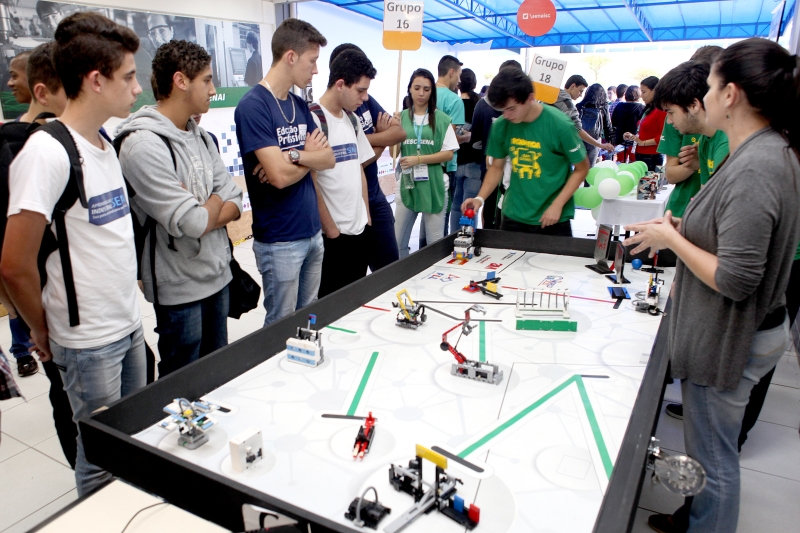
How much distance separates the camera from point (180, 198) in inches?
63.4

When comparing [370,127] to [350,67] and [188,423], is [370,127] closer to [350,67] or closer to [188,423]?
[350,67]

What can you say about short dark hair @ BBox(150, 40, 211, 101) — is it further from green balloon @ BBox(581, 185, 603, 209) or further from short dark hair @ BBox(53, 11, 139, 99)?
green balloon @ BBox(581, 185, 603, 209)

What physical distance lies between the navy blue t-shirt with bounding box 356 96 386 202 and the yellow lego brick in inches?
79.6

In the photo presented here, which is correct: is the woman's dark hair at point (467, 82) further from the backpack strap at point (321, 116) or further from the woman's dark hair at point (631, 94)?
the woman's dark hair at point (631, 94)

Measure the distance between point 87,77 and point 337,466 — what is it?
43.4 inches

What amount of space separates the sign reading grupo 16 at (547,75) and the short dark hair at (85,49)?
2793 millimetres

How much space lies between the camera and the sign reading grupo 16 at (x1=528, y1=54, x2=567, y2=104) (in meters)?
3.55

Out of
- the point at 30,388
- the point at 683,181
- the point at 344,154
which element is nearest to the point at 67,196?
the point at 344,154

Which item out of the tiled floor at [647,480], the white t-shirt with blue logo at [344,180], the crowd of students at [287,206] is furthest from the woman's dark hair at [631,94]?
the white t-shirt with blue logo at [344,180]

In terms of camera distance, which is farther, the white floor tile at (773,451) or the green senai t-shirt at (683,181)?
the green senai t-shirt at (683,181)

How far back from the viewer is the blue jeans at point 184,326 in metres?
1.75

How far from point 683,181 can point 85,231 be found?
248cm

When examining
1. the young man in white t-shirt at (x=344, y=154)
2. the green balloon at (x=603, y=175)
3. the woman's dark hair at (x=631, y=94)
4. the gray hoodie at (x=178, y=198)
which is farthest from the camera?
the woman's dark hair at (x=631, y=94)

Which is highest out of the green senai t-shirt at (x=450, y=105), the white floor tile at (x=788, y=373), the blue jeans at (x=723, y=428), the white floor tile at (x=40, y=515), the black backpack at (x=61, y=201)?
the green senai t-shirt at (x=450, y=105)
